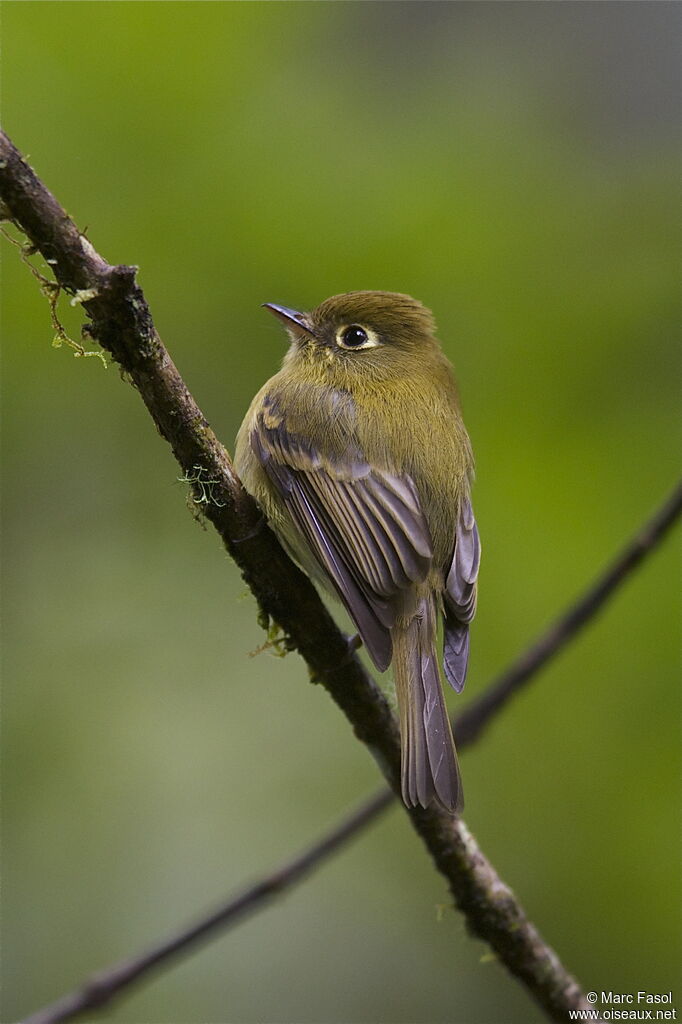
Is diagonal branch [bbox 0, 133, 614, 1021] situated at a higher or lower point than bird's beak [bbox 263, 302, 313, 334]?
lower

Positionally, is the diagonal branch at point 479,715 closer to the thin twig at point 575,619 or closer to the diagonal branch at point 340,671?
the thin twig at point 575,619

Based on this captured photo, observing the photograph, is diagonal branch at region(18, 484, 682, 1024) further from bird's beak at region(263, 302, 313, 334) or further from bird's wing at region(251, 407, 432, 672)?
bird's beak at region(263, 302, 313, 334)

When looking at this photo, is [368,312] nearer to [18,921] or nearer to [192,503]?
[192,503]

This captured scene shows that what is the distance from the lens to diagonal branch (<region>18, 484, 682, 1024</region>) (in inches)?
103

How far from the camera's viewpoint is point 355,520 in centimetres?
316

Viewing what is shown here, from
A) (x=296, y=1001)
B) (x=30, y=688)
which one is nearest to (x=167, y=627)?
(x=30, y=688)

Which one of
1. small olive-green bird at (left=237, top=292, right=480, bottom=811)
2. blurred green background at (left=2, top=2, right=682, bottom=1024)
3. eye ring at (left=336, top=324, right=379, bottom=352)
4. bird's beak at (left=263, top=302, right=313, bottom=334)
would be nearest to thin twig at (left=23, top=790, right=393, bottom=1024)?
small olive-green bird at (left=237, top=292, right=480, bottom=811)

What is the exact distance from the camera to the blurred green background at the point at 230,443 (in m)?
3.17

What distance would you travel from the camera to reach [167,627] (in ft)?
11.9

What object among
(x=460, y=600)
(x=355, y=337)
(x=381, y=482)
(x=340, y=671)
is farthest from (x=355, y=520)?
(x=355, y=337)

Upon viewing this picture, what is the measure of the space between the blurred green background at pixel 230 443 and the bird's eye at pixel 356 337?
0.92 ft

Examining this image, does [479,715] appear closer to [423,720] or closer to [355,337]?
[423,720]

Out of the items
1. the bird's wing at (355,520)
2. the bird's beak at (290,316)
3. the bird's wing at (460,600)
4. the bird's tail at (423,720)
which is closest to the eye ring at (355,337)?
the bird's beak at (290,316)

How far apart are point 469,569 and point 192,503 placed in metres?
0.89
